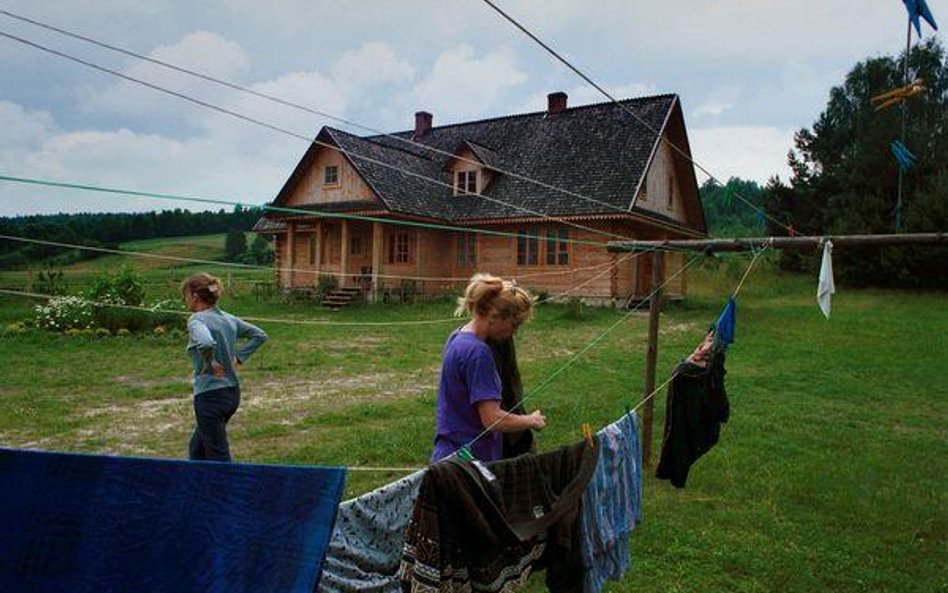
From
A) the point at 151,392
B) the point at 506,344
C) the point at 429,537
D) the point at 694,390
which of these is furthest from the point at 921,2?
the point at 151,392

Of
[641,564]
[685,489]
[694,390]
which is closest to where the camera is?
[641,564]

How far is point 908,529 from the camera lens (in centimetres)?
538

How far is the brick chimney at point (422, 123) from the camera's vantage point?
30.2 metres

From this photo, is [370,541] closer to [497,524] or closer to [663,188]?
[497,524]

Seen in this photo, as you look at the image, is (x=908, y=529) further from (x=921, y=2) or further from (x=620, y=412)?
(x=921, y=2)

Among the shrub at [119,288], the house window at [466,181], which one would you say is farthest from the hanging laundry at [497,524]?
the house window at [466,181]

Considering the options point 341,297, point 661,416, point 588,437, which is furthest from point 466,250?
point 588,437

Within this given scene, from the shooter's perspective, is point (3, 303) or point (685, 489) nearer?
point (685, 489)

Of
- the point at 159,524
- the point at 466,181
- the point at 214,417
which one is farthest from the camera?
the point at 466,181

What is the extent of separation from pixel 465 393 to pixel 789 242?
3.98 meters

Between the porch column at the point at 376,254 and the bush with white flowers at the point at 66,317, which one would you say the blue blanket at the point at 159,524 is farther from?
the porch column at the point at 376,254

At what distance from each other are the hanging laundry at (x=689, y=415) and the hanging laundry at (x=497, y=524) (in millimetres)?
1931

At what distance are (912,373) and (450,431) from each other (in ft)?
39.8

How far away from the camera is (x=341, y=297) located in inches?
870
